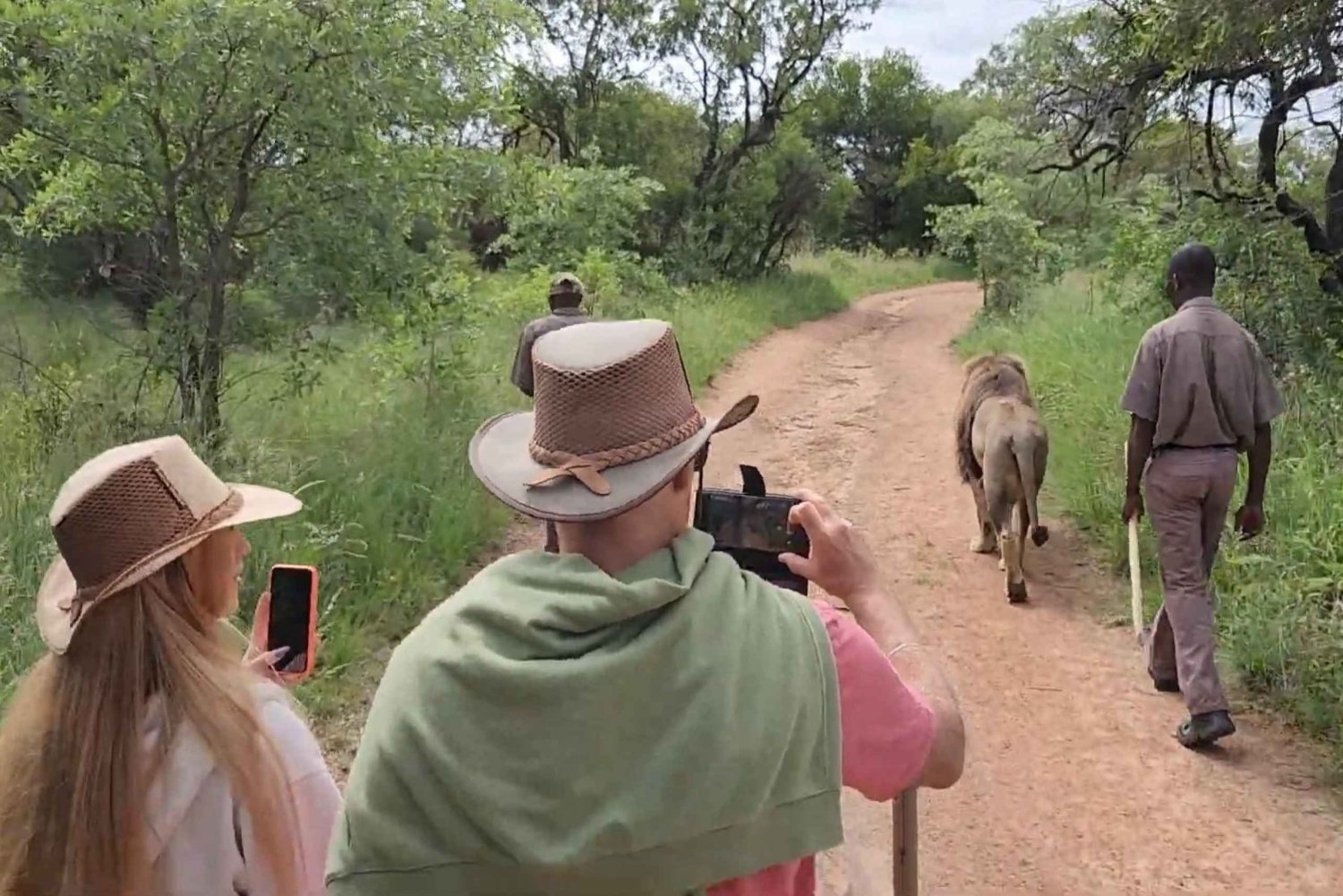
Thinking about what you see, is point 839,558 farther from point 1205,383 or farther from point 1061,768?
point 1205,383

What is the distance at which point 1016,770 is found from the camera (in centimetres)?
491

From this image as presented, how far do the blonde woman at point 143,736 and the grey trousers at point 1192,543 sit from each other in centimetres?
411

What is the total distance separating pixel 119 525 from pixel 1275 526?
598 cm

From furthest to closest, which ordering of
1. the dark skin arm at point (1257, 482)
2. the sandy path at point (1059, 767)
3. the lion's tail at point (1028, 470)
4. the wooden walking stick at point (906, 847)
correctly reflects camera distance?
the lion's tail at point (1028, 470) → the dark skin arm at point (1257, 482) → the sandy path at point (1059, 767) → the wooden walking stick at point (906, 847)

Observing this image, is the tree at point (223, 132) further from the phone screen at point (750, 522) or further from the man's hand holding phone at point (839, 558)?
the man's hand holding phone at point (839, 558)

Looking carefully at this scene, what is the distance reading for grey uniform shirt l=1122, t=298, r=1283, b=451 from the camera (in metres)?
4.93

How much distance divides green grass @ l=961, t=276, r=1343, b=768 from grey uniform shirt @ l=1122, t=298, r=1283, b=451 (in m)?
0.91

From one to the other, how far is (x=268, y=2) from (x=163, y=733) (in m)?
5.34

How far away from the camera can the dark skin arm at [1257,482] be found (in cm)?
502

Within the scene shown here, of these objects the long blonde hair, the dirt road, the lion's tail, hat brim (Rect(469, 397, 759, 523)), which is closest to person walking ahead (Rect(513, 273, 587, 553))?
the dirt road

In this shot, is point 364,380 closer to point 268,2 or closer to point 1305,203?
point 268,2

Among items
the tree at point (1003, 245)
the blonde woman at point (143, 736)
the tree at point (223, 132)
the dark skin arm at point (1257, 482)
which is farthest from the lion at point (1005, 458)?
the tree at point (1003, 245)

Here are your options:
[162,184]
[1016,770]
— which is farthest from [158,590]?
[162,184]

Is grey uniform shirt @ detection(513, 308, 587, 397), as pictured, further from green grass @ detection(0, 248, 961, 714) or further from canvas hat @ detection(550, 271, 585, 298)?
green grass @ detection(0, 248, 961, 714)
